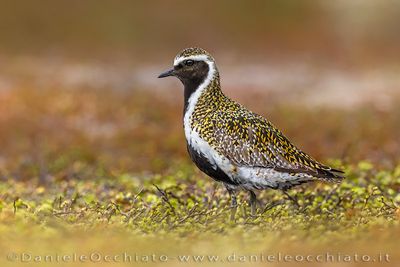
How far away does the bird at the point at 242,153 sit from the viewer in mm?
9406

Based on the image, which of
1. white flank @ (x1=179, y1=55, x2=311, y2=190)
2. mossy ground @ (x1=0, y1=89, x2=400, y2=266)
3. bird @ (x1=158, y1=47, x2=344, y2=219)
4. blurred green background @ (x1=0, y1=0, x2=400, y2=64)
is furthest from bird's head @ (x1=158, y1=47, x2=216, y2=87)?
blurred green background @ (x1=0, y1=0, x2=400, y2=64)

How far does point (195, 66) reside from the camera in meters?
10.1

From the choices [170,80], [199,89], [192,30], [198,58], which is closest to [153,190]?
[199,89]

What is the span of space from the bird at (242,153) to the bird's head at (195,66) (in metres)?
0.30

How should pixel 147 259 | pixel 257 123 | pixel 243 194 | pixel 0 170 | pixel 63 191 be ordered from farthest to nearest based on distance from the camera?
pixel 0 170
pixel 63 191
pixel 243 194
pixel 257 123
pixel 147 259

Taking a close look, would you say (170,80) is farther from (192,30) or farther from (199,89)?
(199,89)

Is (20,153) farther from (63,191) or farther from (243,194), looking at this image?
(243,194)

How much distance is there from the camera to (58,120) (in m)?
21.3

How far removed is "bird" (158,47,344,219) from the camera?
30.9 ft

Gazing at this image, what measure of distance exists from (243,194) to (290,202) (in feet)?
3.19

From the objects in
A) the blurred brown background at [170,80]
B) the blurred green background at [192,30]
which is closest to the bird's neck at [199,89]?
the blurred brown background at [170,80]

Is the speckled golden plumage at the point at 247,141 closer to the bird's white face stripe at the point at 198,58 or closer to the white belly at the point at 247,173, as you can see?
the white belly at the point at 247,173

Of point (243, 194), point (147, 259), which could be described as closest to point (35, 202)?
point (243, 194)

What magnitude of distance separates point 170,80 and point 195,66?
18.3 meters
